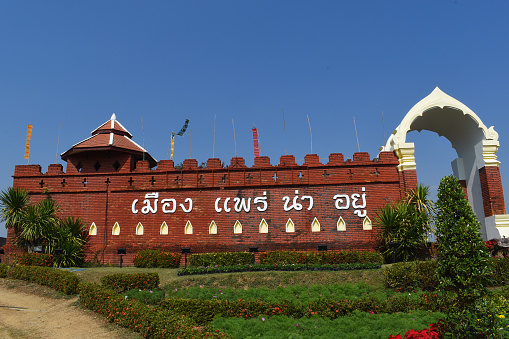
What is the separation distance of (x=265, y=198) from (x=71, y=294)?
33.3 ft

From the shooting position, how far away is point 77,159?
23859mm

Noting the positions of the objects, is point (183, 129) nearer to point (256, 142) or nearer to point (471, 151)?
point (256, 142)

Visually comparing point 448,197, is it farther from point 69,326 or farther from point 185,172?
point 185,172

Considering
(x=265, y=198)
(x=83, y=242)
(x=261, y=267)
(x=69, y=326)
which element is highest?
(x=265, y=198)

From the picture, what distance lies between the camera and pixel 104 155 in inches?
925

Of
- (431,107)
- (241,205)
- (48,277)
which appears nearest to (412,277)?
(241,205)

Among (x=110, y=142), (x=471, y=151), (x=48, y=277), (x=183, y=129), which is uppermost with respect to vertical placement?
(x=183, y=129)

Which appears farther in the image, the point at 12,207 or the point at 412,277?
the point at 12,207

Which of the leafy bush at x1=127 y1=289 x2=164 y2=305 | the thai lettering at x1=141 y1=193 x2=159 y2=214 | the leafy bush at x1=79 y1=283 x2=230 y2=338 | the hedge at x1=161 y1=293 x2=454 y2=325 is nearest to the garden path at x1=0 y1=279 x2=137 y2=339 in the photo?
the leafy bush at x1=79 y1=283 x2=230 y2=338

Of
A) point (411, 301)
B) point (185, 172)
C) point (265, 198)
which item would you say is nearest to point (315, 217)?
point (265, 198)

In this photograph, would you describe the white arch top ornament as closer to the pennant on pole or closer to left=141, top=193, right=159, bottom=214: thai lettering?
the pennant on pole

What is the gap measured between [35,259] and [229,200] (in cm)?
929

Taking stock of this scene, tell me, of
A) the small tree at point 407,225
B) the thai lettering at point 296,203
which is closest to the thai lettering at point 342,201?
the thai lettering at point 296,203

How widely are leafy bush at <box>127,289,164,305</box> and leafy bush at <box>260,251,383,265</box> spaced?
6.26m
